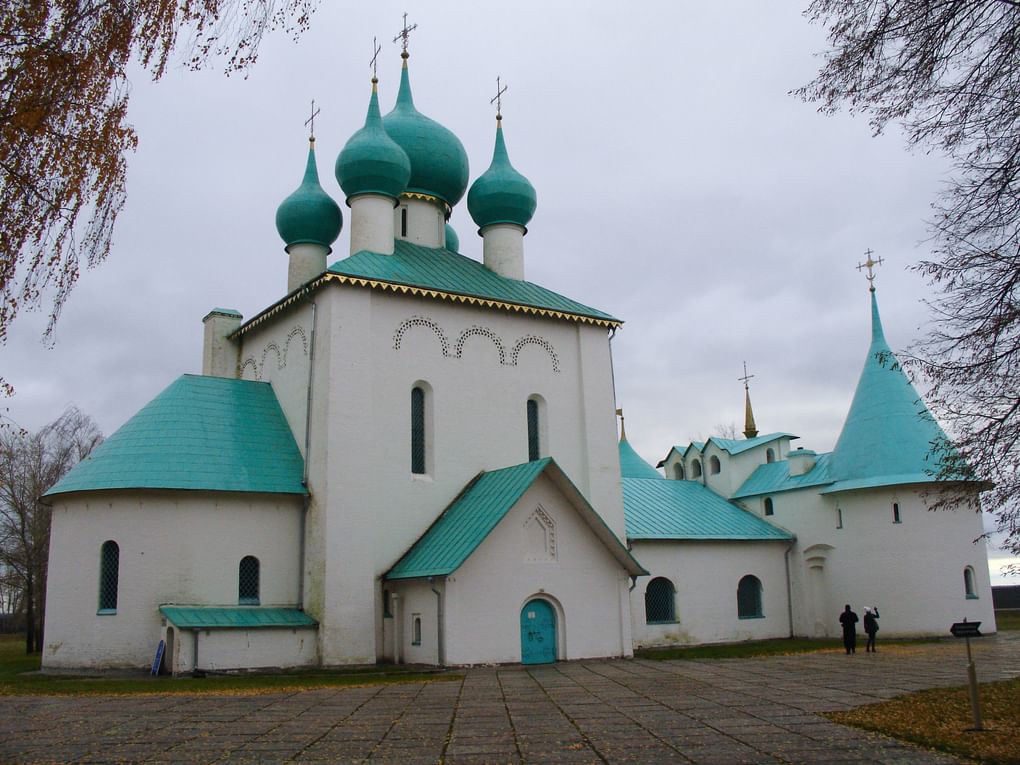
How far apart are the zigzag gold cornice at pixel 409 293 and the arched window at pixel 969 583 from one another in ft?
40.5

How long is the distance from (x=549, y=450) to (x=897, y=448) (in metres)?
11.2

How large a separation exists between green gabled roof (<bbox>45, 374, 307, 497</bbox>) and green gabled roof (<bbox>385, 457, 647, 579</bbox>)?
2962mm

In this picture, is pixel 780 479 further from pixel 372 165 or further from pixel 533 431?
pixel 372 165

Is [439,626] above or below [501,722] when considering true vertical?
above

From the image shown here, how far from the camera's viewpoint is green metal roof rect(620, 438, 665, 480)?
3700 cm

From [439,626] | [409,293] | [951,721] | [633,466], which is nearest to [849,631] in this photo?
[439,626]

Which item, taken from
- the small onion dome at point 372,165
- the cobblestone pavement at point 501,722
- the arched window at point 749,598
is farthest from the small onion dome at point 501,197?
the cobblestone pavement at point 501,722

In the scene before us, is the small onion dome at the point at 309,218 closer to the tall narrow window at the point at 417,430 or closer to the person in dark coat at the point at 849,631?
the tall narrow window at the point at 417,430

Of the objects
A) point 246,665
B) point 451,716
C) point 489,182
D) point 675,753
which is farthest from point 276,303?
point 675,753

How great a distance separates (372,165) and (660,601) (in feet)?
46.9

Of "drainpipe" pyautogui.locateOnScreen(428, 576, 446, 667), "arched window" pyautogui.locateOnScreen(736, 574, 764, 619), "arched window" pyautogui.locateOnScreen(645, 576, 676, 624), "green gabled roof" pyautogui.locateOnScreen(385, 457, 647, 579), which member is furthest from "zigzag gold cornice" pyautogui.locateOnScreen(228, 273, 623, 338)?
A: "arched window" pyautogui.locateOnScreen(736, 574, 764, 619)

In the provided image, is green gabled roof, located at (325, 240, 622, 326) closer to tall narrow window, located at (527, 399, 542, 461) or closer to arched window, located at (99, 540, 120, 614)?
tall narrow window, located at (527, 399, 542, 461)

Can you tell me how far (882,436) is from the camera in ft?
90.6

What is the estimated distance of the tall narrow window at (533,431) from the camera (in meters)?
23.1
